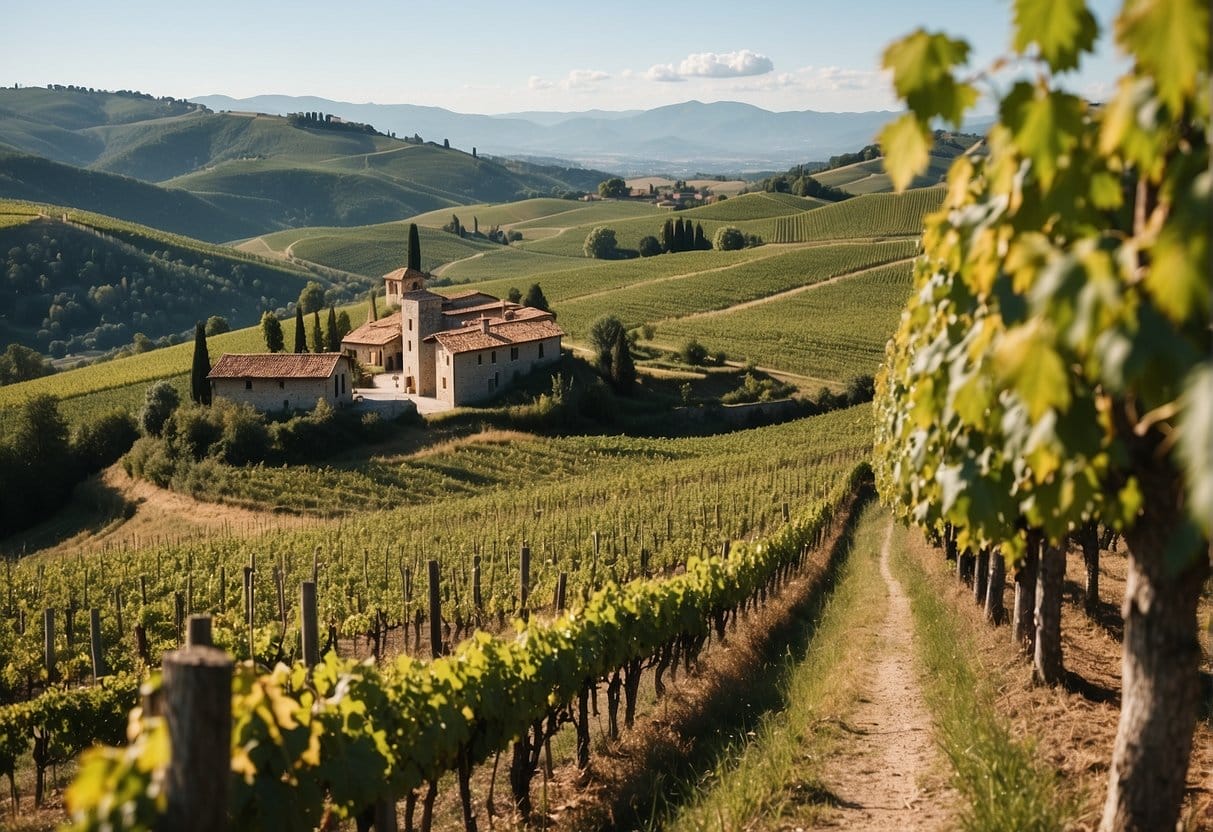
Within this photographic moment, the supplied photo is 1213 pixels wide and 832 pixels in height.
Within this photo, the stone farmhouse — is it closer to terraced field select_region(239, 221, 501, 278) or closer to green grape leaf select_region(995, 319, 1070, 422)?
green grape leaf select_region(995, 319, 1070, 422)

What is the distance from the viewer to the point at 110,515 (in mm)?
38344

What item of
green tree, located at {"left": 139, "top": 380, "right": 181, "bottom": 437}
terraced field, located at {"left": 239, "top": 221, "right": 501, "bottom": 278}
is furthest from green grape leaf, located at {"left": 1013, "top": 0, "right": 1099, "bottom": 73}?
terraced field, located at {"left": 239, "top": 221, "right": 501, "bottom": 278}

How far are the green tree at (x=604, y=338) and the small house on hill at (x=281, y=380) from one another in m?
14.4

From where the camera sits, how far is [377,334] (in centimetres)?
5484

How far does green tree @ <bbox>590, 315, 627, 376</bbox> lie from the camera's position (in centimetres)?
5341

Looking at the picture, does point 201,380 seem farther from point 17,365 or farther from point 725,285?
point 725,285

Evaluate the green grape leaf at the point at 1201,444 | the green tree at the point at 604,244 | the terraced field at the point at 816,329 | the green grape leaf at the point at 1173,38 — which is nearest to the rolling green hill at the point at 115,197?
the green tree at the point at 604,244

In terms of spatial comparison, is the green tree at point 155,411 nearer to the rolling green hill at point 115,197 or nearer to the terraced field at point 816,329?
the terraced field at point 816,329

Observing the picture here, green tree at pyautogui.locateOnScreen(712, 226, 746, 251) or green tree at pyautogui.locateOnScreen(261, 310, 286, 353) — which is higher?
green tree at pyautogui.locateOnScreen(712, 226, 746, 251)

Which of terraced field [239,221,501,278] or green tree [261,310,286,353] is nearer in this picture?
green tree [261,310,286,353]

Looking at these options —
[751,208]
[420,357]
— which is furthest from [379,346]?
[751,208]

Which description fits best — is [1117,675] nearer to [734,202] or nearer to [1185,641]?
[1185,641]

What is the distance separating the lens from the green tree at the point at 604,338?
53406 mm

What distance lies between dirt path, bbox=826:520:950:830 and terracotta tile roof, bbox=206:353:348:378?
35803 mm
